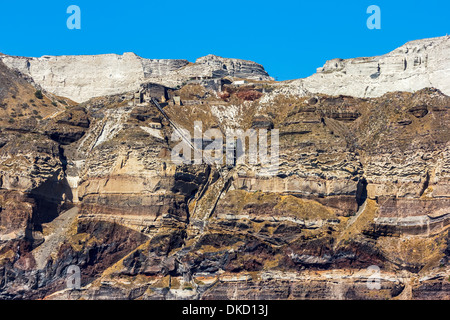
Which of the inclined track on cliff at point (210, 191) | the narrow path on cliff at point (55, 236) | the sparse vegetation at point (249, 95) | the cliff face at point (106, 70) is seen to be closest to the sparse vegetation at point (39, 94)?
the cliff face at point (106, 70)

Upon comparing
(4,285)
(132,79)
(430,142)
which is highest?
(132,79)

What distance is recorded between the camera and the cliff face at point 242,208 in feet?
340

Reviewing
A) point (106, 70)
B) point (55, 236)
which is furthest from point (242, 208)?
point (106, 70)

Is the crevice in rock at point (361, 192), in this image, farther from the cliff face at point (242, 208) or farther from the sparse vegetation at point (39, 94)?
the sparse vegetation at point (39, 94)

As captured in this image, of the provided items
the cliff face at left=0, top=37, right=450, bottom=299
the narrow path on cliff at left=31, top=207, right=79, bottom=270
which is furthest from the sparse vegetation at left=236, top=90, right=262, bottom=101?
the narrow path on cliff at left=31, top=207, right=79, bottom=270

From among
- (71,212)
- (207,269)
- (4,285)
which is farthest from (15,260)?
(207,269)

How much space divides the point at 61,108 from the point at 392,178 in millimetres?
49548

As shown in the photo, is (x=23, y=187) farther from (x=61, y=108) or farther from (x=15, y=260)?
(x=61, y=108)

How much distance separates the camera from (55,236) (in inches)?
4412

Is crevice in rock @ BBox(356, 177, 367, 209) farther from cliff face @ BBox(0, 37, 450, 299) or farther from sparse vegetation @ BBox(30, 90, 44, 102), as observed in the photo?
sparse vegetation @ BBox(30, 90, 44, 102)

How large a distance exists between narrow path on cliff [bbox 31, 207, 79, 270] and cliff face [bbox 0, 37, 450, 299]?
17 centimetres

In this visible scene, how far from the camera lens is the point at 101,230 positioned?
11050cm

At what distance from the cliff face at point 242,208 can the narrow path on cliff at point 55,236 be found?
0.55ft

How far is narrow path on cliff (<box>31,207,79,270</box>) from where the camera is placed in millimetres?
108875
